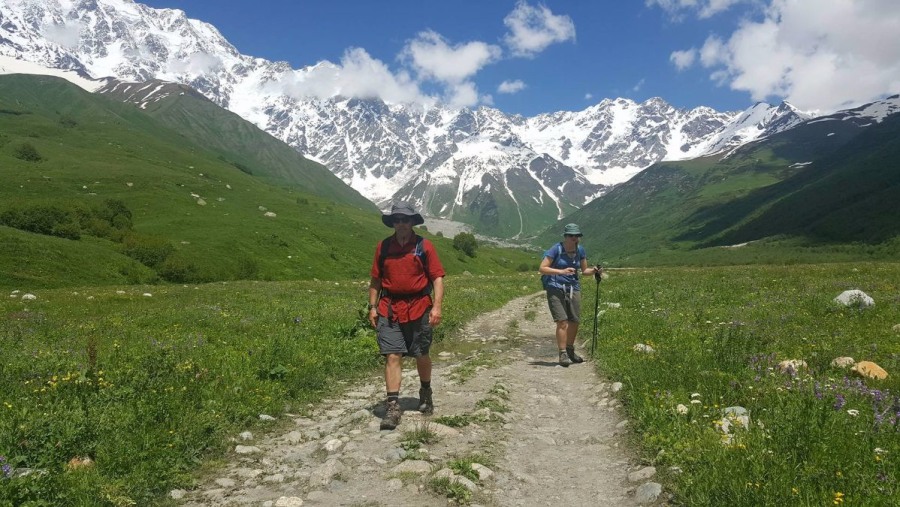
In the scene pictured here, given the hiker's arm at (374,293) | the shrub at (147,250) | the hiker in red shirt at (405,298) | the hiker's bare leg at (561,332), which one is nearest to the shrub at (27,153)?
the shrub at (147,250)

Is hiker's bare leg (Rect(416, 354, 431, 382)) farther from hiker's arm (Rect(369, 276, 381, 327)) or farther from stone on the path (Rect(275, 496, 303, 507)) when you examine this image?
stone on the path (Rect(275, 496, 303, 507))

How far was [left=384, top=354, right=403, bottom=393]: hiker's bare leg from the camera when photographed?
924 cm

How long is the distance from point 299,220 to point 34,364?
88238mm

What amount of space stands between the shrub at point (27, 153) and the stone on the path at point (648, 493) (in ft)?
437

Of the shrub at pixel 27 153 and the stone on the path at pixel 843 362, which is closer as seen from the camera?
the stone on the path at pixel 843 362

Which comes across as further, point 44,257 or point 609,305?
point 44,257

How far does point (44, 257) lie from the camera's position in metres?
46.5

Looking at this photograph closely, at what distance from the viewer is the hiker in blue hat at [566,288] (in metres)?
14.5

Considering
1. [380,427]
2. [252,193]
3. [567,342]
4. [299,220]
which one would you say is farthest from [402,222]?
[252,193]

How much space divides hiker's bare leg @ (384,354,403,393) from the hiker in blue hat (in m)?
6.30

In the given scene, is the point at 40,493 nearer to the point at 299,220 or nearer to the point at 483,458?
the point at 483,458

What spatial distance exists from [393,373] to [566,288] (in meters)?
6.95

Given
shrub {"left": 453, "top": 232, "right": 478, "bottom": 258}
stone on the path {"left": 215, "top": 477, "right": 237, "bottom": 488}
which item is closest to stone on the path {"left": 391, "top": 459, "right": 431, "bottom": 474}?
stone on the path {"left": 215, "top": 477, "right": 237, "bottom": 488}

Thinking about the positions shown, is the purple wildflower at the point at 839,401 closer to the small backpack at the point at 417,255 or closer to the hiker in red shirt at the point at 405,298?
the hiker in red shirt at the point at 405,298
